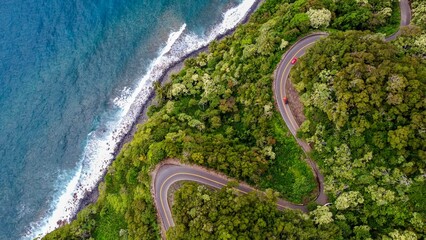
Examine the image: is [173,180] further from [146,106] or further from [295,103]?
[295,103]

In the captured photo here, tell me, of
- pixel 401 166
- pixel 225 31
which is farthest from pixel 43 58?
pixel 401 166

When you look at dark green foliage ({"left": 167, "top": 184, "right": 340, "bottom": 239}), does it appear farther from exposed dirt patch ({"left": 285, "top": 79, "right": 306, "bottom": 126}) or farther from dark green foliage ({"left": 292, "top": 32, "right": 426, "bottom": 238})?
exposed dirt patch ({"left": 285, "top": 79, "right": 306, "bottom": 126})

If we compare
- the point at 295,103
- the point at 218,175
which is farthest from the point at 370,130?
the point at 218,175

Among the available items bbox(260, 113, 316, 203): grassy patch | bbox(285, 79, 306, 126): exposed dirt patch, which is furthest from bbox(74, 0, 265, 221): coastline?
bbox(260, 113, 316, 203): grassy patch

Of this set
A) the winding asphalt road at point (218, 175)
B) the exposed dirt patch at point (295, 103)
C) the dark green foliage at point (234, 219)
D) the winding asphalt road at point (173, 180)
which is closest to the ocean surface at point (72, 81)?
the winding asphalt road at point (173, 180)

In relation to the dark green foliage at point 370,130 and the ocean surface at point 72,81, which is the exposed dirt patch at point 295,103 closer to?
the dark green foliage at point 370,130

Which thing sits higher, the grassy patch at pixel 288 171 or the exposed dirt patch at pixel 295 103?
the exposed dirt patch at pixel 295 103
